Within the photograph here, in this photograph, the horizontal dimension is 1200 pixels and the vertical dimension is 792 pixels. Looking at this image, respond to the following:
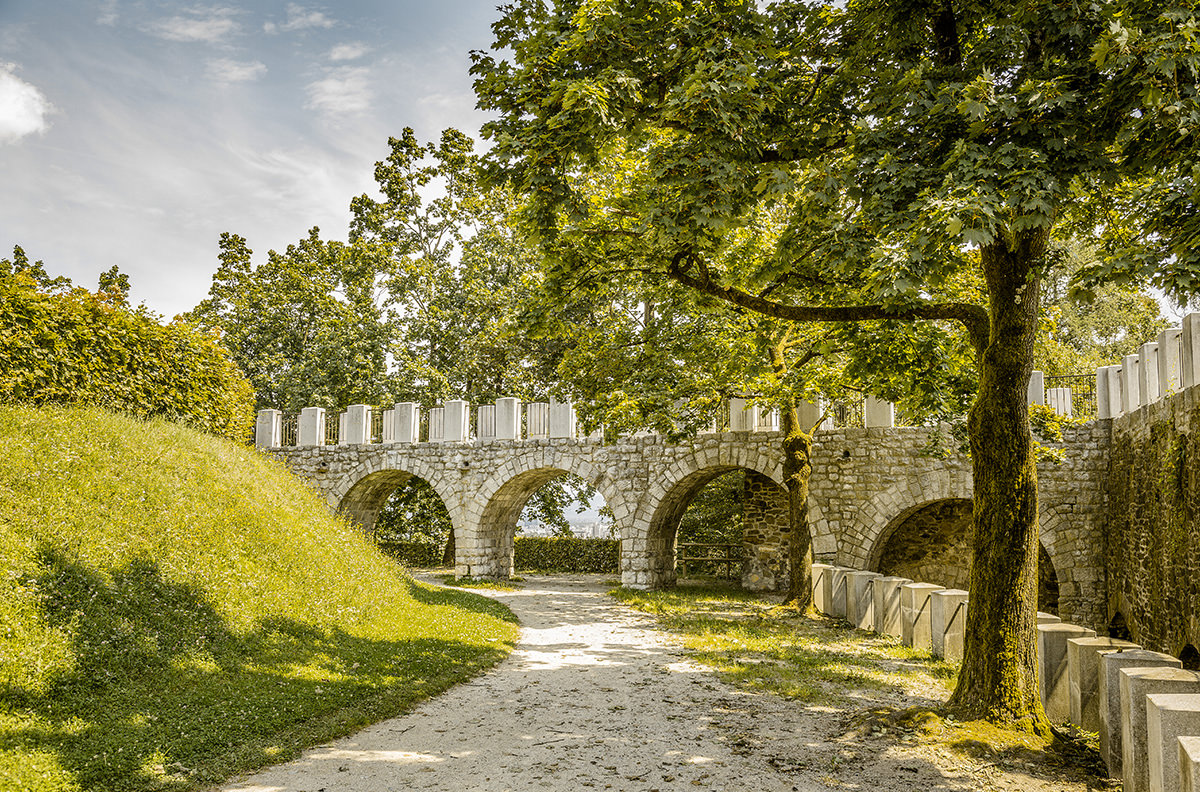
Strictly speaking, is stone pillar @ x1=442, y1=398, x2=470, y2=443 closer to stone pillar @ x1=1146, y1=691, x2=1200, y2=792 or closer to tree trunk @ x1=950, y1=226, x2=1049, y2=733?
tree trunk @ x1=950, y1=226, x2=1049, y2=733

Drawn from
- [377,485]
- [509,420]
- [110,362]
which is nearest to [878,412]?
[509,420]

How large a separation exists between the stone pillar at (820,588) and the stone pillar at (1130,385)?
5409 mm

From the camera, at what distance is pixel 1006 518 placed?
219 inches

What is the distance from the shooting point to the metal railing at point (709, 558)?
802 inches

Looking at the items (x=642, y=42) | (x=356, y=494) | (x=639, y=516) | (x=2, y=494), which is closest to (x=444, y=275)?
(x=356, y=494)

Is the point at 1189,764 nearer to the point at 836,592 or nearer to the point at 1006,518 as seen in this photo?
the point at 1006,518

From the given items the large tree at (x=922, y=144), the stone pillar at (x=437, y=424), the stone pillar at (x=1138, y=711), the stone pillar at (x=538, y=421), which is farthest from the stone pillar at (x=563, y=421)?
the stone pillar at (x=1138, y=711)

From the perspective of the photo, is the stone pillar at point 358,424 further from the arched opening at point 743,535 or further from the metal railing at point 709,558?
the metal railing at point 709,558

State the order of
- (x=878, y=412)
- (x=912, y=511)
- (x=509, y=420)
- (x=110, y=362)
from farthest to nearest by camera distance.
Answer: (x=509, y=420)
(x=878, y=412)
(x=912, y=511)
(x=110, y=362)

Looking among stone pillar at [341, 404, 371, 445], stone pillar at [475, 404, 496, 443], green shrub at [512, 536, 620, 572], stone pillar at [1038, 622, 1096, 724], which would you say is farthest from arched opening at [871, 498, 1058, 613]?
stone pillar at [341, 404, 371, 445]

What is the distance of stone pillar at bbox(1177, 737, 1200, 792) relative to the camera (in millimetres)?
3160

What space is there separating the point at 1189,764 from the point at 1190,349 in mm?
7246

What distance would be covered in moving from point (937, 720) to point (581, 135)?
4855mm

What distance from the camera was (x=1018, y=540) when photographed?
5508 mm
